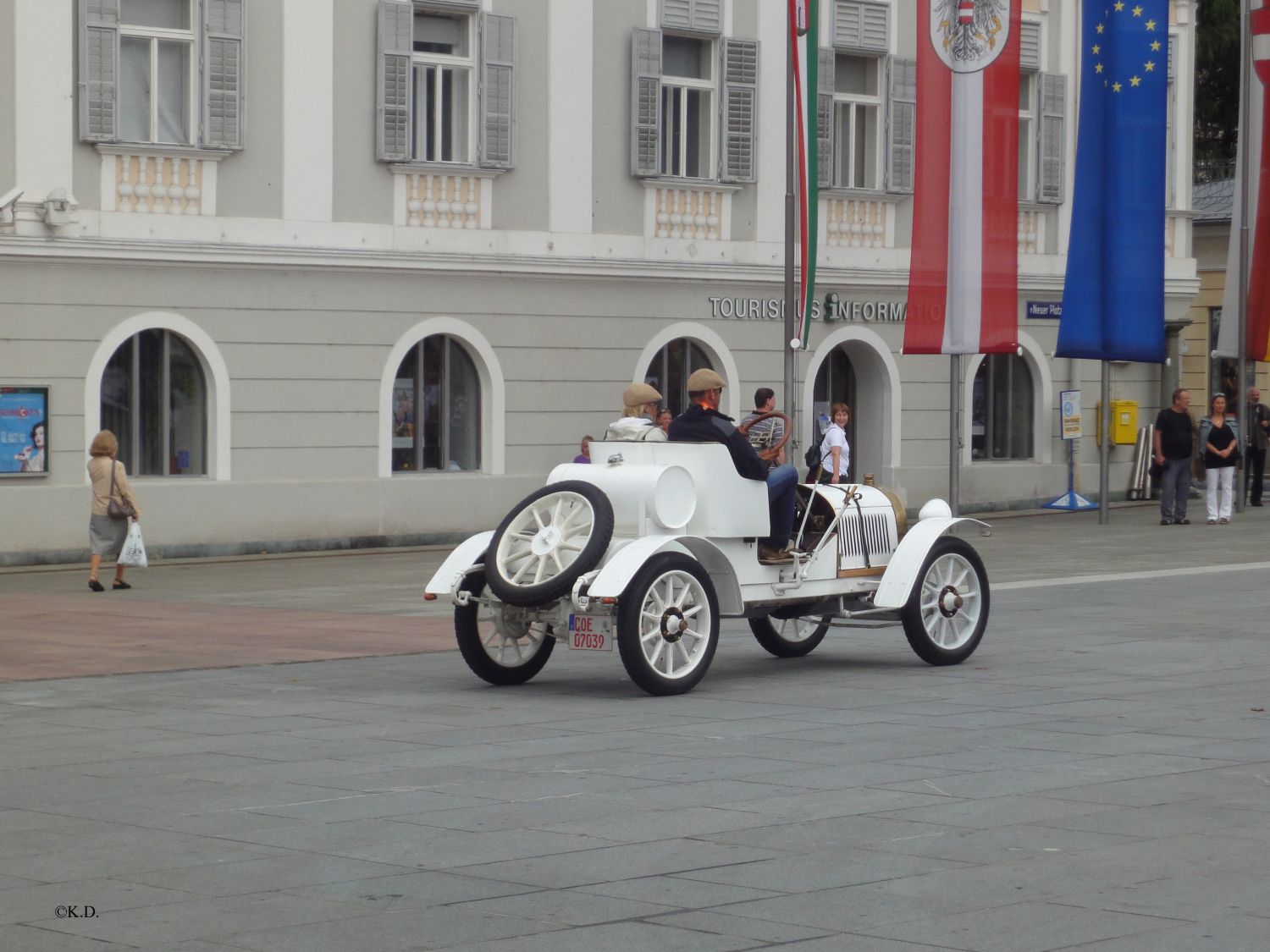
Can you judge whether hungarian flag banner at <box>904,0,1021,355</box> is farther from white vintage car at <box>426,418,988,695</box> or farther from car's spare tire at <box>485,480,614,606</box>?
car's spare tire at <box>485,480,614,606</box>

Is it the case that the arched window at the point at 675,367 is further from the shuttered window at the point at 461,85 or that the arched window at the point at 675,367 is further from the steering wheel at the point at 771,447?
the steering wheel at the point at 771,447

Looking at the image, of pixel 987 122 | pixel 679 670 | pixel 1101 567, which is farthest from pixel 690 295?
pixel 679 670

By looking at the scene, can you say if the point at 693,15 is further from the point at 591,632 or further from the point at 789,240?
the point at 591,632

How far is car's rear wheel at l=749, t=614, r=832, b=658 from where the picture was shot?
14.2 meters

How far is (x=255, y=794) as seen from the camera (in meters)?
8.81

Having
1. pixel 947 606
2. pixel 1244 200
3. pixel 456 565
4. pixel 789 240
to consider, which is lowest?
pixel 947 606

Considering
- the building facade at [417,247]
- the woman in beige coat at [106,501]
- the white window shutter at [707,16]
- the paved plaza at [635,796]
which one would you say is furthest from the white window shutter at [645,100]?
the paved plaza at [635,796]

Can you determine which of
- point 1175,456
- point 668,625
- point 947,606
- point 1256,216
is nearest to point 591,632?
point 668,625

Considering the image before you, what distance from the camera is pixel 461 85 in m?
27.6

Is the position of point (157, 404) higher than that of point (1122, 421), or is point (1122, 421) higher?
point (157, 404)

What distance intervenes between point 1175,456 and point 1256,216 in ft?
15.4

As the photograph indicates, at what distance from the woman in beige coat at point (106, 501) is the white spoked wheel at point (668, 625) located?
10478mm

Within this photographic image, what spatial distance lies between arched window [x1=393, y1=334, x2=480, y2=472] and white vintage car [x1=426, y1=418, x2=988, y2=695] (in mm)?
13829

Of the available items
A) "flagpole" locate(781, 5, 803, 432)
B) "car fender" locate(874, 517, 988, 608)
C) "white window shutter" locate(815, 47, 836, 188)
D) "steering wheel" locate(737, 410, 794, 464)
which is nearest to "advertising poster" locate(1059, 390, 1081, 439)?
"white window shutter" locate(815, 47, 836, 188)
